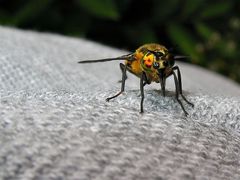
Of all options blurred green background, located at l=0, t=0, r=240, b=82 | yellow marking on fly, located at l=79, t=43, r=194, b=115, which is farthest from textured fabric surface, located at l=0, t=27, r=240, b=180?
blurred green background, located at l=0, t=0, r=240, b=82

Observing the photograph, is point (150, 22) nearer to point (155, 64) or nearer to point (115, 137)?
point (155, 64)

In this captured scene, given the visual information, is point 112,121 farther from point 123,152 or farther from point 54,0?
point 54,0

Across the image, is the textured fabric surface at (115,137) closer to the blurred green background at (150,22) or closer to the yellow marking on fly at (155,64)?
the yellow marking on fly at (155,64)

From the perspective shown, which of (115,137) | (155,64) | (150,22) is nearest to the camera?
(115,137)

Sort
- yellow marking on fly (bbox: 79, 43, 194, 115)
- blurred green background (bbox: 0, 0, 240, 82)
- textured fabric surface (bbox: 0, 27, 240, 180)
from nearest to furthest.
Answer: textured fabric surface (bbox: 0, 27, 240, 180)
yellow marking on fly (bbox: 79, 43, 194, 115)
blurred green background (bbox: 0, 0, 240, 82)

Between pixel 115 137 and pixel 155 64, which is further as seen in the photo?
pixel 155 64

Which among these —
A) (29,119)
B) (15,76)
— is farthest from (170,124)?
(15,76)

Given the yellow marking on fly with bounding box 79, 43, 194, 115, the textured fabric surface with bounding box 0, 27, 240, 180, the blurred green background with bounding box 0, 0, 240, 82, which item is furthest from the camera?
the blurred green background with bounding box 0, 0, 240, 82

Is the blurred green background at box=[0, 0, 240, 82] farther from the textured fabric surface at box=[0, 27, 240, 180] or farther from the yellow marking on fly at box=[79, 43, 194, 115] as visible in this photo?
the textured fabric surface at box=[0, 27, 240, 180]

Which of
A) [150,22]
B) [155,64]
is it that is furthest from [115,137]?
[150,22]
